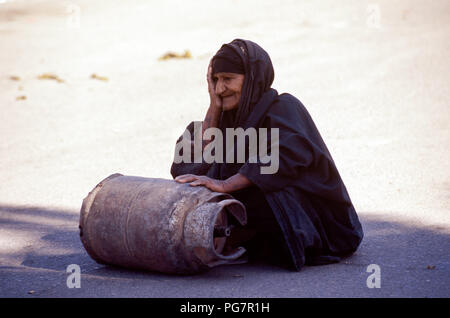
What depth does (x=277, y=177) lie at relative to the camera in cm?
419

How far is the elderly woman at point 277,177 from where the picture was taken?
4.17 meters

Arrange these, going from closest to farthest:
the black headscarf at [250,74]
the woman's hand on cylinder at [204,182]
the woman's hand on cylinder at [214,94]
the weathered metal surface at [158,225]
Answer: the weathered metal surface at [158,225] → the woman's hand on cylinder at [204,182] → the black headscarf at [250,74] → the woman's hand on cylinder at [214,94]

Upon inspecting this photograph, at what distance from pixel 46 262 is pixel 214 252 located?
57.9 inches

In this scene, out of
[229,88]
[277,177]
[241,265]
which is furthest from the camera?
[229,88]

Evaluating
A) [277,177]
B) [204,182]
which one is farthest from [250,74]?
[204,182]

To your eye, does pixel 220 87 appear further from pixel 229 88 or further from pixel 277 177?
pixel 277 177

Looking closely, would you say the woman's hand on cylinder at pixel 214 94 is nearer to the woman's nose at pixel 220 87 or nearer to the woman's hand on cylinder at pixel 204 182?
the woman's nose at pixel 220 87

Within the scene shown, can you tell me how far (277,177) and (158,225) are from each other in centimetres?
81

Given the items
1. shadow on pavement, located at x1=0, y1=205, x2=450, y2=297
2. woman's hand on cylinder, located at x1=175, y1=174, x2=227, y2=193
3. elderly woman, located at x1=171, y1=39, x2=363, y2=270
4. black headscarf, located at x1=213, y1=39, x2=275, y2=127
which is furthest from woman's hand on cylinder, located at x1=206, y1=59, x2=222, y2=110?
shadow on pavement, located at x1=0, y1=205, x2=450, y2=297

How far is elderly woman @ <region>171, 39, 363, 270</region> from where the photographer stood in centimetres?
417

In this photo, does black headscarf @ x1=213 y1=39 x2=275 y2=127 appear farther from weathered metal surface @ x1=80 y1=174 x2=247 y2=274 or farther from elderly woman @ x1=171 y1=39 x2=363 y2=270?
weathered metal surface @ x1=80 y1=174 x2=247 y2=274

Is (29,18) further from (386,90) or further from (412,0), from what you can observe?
(386,90)

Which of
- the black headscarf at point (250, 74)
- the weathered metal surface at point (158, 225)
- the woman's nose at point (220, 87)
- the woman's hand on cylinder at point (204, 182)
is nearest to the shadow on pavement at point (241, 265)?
the weathered metal surface at point (158, 225)

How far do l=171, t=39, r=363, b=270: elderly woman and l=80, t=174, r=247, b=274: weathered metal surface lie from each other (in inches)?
5.6
